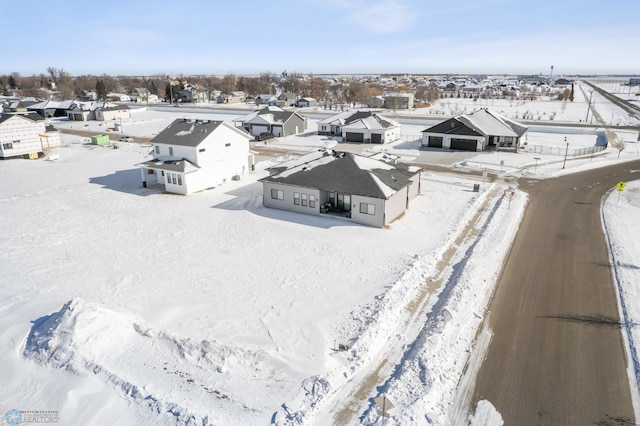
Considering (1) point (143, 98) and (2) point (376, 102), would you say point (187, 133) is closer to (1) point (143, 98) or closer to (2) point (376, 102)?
(2) point (376, 102)

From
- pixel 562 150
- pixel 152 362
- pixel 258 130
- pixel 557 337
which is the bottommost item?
pixel 557 337

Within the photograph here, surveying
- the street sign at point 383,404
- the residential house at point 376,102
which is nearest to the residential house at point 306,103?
the residential house at point 376,102

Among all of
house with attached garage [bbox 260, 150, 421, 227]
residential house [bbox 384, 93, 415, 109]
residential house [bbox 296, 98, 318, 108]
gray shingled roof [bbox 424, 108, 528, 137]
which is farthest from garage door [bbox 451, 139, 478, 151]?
residential house [bbox 296, 98, 318, 108]

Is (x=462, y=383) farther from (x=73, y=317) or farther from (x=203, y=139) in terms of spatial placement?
(x=203, y=139)

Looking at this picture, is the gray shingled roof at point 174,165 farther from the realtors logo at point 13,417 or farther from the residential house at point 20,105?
the residential house at point 20,105

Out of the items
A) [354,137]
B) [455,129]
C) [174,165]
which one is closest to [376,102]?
[354,137]

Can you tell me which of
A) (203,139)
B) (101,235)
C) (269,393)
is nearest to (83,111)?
(203,139)
